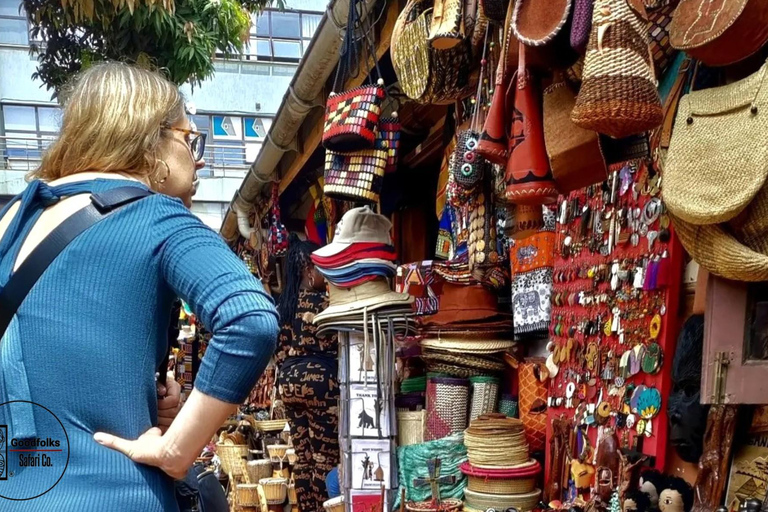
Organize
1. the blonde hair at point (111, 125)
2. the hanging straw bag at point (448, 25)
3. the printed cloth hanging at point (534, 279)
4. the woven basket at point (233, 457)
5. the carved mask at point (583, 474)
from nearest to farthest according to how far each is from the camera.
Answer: the blonde hair at point (111, 125)
the hanging straw bag at point (448, 25)
the carved mask at point (583, 474)
the printed cloth hanging at point (534, 279)
the woven basket at point (233, 457)

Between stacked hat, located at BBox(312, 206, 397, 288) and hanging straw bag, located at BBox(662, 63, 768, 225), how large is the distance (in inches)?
75.3

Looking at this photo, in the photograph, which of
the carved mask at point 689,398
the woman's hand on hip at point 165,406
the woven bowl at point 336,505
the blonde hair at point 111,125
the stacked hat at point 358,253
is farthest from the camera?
the woven bowl at point 336,505

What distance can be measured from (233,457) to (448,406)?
2.50 m

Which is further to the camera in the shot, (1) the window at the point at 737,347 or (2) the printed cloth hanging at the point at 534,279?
(2) the printed cloth hanging at the point at 534,279

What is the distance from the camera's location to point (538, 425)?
2840 millimetres

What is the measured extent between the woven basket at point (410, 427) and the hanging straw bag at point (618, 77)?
208 centimetres

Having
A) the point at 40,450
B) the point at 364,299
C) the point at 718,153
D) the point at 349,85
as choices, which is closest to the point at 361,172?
the point at 364,299

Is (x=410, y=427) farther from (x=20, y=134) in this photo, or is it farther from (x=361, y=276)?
(x=20, y=134)

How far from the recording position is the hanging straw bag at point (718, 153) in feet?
4.58

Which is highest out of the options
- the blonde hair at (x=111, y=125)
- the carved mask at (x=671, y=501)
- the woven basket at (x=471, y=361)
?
the blonde hair at (x=111, y=125)

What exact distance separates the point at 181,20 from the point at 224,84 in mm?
13117

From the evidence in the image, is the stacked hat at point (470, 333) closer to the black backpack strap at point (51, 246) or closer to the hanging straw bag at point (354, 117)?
the hanging straw bag at point (354, 117)

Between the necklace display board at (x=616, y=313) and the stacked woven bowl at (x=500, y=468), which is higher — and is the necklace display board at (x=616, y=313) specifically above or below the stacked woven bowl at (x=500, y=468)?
above

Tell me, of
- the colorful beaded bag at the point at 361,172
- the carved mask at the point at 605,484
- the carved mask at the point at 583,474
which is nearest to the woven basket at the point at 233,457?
the colorful beaded bag at the point at 361,172
